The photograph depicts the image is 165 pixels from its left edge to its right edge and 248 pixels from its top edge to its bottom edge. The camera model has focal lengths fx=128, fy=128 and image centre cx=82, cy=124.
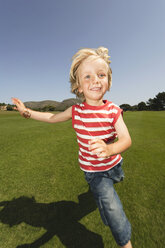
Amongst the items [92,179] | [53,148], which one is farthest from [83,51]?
[53,148]

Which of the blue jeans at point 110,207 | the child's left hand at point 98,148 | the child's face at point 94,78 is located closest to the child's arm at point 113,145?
the child's left hand at point 98,148

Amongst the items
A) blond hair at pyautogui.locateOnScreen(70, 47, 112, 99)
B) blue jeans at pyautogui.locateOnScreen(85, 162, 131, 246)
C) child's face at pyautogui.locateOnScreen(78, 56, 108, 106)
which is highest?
blond hair at pyautogui.locateOnScreen(70, 47, 112, 99)

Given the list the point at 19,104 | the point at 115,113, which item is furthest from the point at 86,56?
the point at 19,104

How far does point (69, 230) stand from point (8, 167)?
2235 millimetres

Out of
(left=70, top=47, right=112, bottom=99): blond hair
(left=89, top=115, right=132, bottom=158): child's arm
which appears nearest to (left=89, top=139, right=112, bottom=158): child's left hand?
(left=89, top=115, right=132, bottom=158): child's arm

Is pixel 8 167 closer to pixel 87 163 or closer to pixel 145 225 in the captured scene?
pixel 87 163

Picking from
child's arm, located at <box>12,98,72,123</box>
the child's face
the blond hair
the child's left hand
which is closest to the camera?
the child's left hand

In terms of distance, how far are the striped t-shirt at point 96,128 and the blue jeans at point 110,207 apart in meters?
0.11

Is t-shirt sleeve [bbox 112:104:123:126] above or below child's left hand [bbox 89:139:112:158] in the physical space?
above

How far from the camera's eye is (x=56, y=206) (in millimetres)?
1951

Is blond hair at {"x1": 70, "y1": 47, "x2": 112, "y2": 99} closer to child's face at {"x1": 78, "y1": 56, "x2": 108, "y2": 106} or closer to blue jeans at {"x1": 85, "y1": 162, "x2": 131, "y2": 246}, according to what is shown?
child's face at {"x1": 78, "y1": 56, "x2": 108, "y2": 106}

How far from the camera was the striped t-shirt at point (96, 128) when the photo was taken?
156 centimetres

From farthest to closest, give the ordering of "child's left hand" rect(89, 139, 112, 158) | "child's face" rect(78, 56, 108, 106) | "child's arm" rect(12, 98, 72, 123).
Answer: "child's arm" rect(12, 98, 72, 123) → "child's face" rect(78, 56, 108, 106) → "child's left hand" rect(89, 139, 112, 158)

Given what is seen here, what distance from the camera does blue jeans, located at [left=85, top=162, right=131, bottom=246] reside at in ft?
4.39
